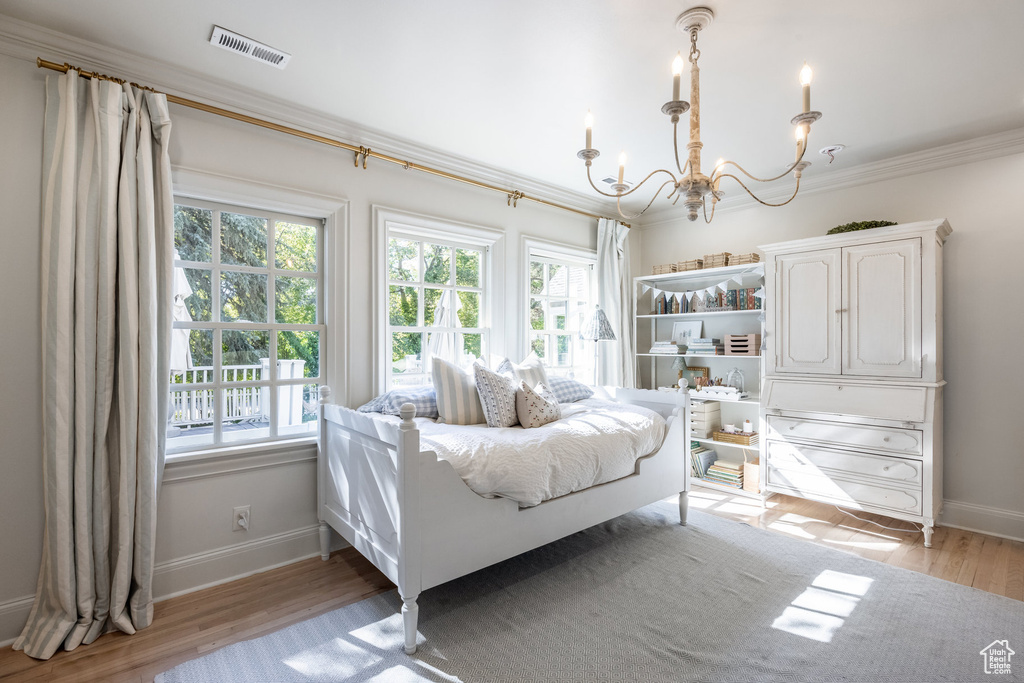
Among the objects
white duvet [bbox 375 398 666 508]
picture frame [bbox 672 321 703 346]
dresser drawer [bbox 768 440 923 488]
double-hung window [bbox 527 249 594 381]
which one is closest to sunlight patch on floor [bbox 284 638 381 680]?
white duvet [bbox 375 398 666 508]

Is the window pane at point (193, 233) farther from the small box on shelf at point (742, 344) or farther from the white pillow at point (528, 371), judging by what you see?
the small box on shelf at point (742, 344)

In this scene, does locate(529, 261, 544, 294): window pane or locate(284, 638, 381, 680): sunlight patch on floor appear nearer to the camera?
locate(284, 638, 381, 680): sunlight patch on floor

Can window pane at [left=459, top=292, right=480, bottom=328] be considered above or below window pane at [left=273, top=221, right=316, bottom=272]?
below

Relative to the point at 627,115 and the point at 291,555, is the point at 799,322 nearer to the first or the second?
the point at 627,115

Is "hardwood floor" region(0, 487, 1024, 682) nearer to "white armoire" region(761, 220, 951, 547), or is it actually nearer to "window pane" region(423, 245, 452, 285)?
"white armoire" region(761, 220, 951, 547)

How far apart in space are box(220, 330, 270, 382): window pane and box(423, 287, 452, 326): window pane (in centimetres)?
97

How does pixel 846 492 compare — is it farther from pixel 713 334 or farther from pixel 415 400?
pixel 415 400

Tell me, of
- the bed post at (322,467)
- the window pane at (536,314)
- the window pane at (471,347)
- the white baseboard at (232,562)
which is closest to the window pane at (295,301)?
the bed post at (322,467)

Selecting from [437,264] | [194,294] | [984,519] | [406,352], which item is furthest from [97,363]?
[984,519]

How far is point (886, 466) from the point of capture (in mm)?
2926

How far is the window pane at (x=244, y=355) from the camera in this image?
2521 mm

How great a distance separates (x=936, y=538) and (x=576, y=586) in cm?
229

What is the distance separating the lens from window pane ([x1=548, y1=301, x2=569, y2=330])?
13.5 ft

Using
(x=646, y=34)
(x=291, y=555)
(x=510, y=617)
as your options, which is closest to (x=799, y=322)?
(x=646, y=34)
